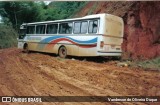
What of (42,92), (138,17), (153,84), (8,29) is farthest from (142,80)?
(138,17)

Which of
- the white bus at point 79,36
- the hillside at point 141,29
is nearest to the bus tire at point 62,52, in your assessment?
the white bus at point 79,36

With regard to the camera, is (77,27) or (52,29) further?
(52,29)

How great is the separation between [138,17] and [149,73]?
12.6ft

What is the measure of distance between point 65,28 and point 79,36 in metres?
0.85

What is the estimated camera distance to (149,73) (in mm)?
6746

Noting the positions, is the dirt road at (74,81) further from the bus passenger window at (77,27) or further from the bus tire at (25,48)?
the bus tire at (25,48)

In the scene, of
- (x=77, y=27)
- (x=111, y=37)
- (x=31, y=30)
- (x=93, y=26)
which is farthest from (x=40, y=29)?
(x=111, y=37)

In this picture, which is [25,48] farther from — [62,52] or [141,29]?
[141,29]

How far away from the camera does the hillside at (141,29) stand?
30.4ft

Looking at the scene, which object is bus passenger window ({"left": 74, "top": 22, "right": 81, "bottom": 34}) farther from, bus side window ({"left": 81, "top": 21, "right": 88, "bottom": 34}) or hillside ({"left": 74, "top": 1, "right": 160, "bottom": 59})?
hillside ({"left": 74, "top": 1, "right": 160, "bottom": 59})

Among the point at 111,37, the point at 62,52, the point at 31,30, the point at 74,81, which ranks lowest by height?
the point at 74,81

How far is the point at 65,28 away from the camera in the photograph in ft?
31.9

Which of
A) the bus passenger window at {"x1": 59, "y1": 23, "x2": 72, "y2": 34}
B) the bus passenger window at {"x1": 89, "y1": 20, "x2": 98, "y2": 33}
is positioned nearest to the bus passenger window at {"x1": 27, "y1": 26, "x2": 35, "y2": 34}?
the bus passenger window at {"x1": 59, "y1": 23, "x2": 72, "y2": 34}

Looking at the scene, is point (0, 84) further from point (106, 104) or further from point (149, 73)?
point (149, 73)
